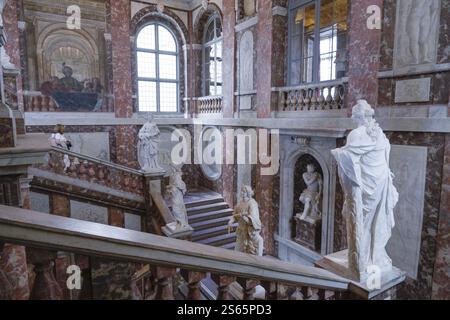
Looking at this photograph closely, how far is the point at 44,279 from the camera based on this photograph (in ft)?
3.50

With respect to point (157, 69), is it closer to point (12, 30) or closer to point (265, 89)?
point (12, 30)

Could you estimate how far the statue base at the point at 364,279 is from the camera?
2689 millimetres

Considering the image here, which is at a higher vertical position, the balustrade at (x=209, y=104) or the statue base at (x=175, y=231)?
the balustrade at (x=209, y=104)

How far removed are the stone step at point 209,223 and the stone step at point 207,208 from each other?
410 millimetres

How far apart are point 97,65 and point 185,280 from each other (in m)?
9.84

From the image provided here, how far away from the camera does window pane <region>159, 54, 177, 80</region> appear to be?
11422mm

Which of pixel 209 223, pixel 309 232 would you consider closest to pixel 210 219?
pixel 209 223

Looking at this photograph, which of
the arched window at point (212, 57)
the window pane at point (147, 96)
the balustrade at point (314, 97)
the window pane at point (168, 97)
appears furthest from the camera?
the window pane at point (168, 97)

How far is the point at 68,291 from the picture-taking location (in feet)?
3.63

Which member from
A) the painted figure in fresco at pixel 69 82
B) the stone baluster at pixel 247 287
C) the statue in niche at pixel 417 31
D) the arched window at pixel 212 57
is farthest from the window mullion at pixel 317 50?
the painted figure in fresco at pixel 69 82

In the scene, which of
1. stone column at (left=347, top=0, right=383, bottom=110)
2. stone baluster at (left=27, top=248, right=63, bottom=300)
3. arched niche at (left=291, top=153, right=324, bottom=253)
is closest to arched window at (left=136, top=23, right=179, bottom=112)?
arched niche at (left=291, top=153, right=324, bottom=253)

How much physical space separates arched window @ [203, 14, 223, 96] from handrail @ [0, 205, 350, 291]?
32.3 feet

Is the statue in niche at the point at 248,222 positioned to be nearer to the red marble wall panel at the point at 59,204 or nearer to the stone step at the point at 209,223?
the stone step at the point at 209,223
